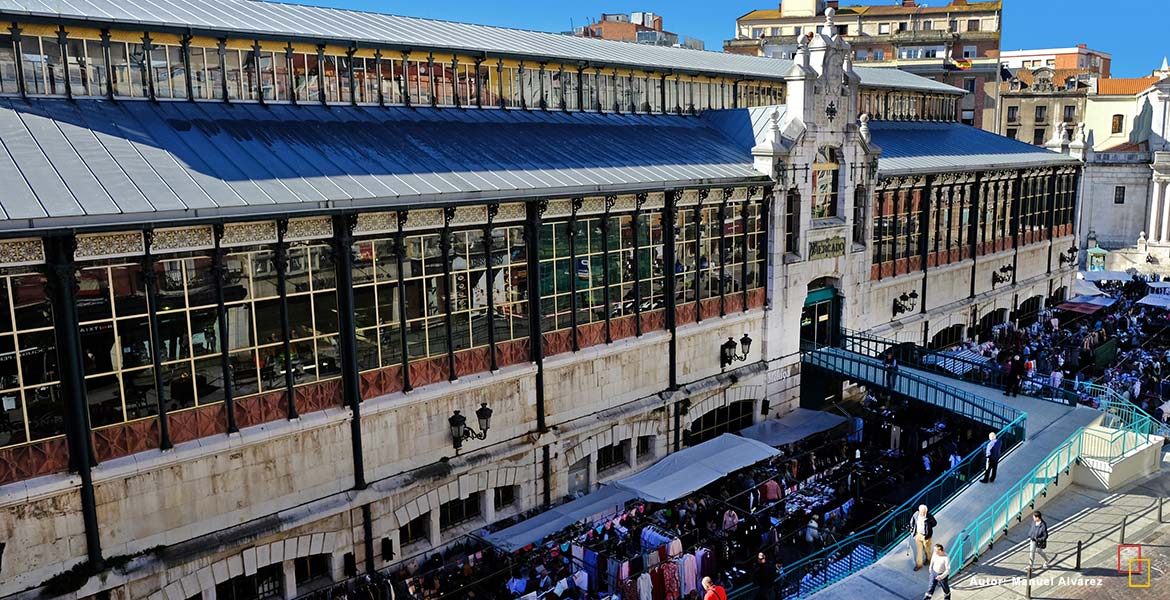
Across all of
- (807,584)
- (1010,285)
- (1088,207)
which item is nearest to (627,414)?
(807,584)

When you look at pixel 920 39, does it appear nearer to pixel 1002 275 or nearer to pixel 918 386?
pixel 1002 275

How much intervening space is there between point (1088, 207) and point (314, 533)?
70.3 metres

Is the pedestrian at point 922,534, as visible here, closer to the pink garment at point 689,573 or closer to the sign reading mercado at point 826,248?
the pink garment at point 689,573

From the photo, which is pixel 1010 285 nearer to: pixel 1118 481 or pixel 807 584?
pixel 1118 481

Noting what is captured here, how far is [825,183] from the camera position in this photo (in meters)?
34.2

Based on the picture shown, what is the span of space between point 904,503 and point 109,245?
778 inches

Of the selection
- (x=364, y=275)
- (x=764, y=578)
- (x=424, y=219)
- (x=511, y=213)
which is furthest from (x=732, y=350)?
(x=364, y=275)

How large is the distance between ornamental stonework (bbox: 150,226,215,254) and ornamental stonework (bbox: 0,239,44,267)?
6.14 feet

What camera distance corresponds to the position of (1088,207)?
73.5 metres

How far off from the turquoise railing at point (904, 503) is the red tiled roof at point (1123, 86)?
61.5m

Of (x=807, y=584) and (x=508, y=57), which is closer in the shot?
(x=807, y=584)

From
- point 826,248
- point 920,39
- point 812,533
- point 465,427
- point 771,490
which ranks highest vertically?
point 920,39

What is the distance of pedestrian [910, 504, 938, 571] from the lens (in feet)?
64.7

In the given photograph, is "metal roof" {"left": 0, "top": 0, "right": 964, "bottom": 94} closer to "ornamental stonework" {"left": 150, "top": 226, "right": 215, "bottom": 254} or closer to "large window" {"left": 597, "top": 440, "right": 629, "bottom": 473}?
"ornamental stonework" {"left": 150, "top": 226, "right": 215, "bottom": 254}
